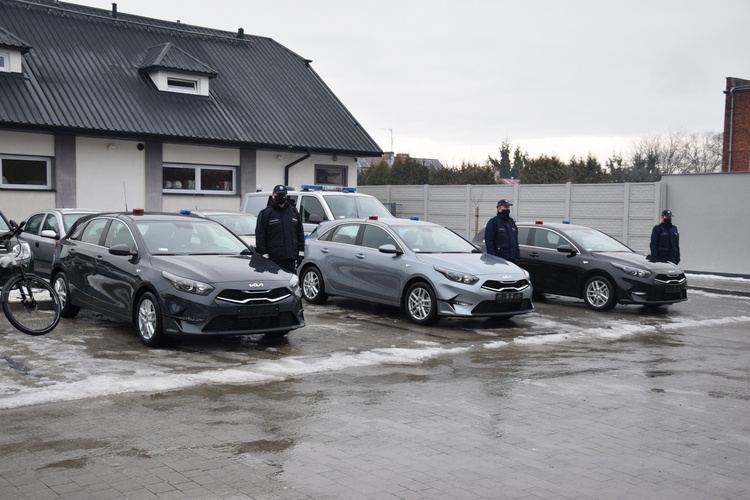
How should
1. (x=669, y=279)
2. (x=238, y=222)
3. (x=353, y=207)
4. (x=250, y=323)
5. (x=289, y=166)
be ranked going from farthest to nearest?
(x=289, y=166), (x=353, y=207), (x=238, y=222), (x=669, y=279), (x=250, y=323)

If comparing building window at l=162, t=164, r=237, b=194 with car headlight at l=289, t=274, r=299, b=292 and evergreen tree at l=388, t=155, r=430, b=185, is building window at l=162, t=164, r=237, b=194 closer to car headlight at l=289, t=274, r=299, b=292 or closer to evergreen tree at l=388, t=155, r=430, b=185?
car headlight at l=289, t=274, r=299, b=292

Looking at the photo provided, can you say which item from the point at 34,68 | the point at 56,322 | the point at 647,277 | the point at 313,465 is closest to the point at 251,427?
the point at 313,465

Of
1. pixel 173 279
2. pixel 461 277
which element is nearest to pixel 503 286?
pixel 461 277

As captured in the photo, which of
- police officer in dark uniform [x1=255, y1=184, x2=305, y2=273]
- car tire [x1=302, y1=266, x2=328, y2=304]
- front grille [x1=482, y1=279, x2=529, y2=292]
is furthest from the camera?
car tire [x1=302, y1=266, x2=328, y2=304]

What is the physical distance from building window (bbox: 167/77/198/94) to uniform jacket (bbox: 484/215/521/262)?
47.4 feet

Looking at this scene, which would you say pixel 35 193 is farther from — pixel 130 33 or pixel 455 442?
pixel 455 442

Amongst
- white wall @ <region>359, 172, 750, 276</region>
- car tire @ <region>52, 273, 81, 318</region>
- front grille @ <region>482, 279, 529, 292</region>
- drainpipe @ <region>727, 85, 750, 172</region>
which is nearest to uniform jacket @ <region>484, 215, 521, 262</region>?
front grille @ <region>482, 279, 529, 292</region>

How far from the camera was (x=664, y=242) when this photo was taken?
1723 cm

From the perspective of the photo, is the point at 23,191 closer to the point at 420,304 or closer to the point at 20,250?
the point at 20,250

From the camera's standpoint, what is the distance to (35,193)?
71.5 ft

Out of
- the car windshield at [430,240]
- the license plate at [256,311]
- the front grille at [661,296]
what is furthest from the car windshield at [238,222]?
the front grille at [661,296]

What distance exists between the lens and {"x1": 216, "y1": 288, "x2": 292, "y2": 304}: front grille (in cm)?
971

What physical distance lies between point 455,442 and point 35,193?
18.5 metres

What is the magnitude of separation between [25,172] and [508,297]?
15021 mm
